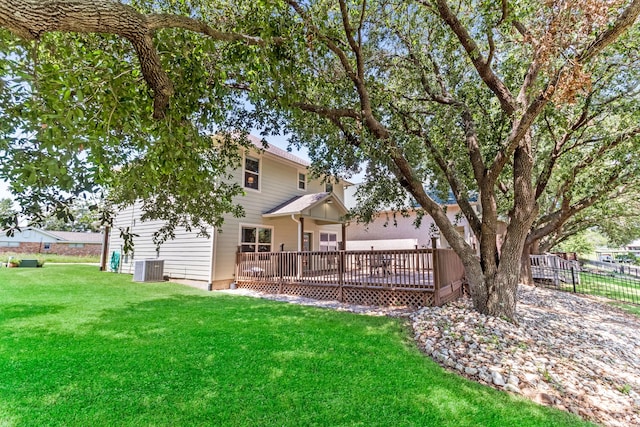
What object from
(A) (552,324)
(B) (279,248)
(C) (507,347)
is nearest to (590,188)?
(A) (552,324)

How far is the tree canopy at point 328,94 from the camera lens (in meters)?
2.84

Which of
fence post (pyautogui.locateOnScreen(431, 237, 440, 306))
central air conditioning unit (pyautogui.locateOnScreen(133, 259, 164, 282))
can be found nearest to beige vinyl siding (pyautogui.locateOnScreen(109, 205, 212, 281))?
central air conditioning unit (pyautogui.locateOnScreen(133, 259, 164, 282))

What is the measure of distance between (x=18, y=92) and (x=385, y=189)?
682 cm

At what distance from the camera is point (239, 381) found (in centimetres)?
379

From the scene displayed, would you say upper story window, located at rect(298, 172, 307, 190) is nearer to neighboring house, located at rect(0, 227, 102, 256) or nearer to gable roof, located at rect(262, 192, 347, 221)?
gable roof, located at rect(262, 192, 347, 221)

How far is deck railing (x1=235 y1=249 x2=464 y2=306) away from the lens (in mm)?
8312

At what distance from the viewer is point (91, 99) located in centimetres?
334

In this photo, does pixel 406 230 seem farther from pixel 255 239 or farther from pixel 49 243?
pixel 49 243

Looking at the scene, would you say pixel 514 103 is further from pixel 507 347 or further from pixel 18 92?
pixel 18 92

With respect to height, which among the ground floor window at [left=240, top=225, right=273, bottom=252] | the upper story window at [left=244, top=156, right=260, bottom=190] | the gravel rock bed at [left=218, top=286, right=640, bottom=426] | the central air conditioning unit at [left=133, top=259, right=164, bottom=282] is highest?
the upper story window at [left=244, top=156, right=260, bottom=190]

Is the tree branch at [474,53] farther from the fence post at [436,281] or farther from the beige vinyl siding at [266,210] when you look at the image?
the beige vinyl siding at [266,210]

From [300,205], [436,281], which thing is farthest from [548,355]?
[300,205]

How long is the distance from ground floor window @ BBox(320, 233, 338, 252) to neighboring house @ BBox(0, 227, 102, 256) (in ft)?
120

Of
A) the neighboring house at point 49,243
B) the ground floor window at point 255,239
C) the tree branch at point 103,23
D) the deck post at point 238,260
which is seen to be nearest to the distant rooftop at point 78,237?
the neighboring house at point 49,243
